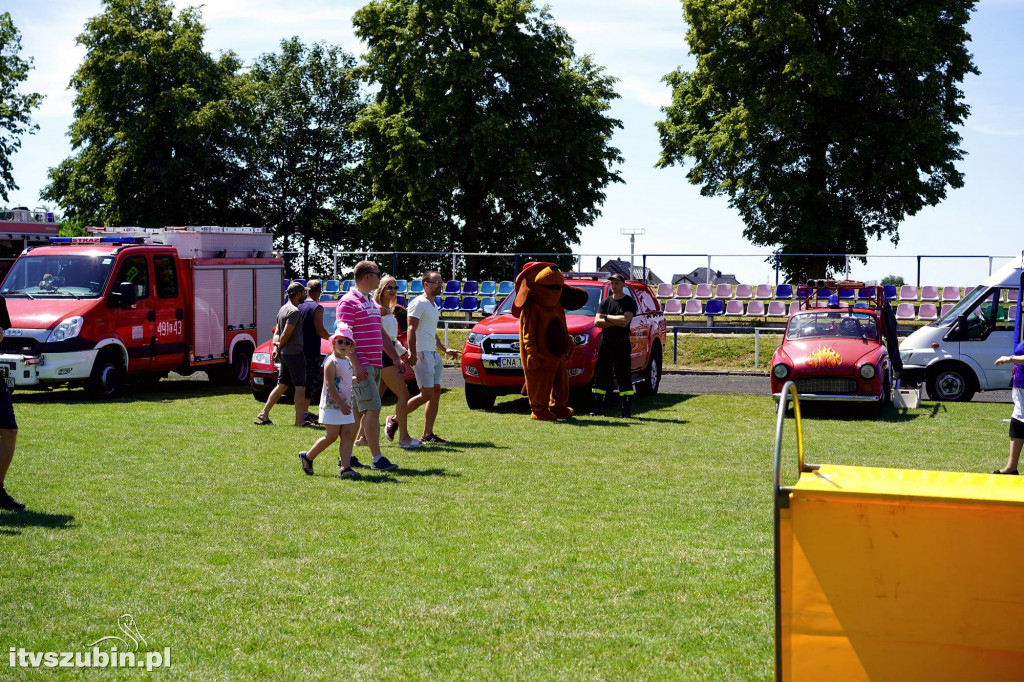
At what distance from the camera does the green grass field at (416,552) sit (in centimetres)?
506

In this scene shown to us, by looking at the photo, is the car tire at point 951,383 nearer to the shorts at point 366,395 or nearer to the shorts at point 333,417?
the shorts at point 366,395

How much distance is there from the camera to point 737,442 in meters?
12.2

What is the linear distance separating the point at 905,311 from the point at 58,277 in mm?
18870

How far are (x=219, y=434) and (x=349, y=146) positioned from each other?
4406 centimetres

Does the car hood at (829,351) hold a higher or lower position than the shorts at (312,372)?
higher

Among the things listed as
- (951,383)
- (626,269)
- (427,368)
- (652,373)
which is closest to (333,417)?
(427,368)

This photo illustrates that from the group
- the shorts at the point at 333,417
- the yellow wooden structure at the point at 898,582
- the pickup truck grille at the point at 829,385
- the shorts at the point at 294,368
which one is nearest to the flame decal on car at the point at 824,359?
the pickup truck grille at the point at 829,385

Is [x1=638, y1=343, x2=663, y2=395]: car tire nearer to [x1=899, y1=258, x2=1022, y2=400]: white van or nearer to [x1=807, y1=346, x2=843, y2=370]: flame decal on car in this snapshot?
[x1=807, y1=346, x2=843, y2=370]: flame decal on car

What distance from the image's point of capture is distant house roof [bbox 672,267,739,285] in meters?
28.5

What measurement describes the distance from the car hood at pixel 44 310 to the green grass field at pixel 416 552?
14.2 feet

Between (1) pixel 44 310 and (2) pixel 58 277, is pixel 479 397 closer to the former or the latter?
(1) pixel 44 310

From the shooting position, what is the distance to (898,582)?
13.3 feet

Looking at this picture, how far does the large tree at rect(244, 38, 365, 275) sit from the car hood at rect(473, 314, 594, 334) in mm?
36947

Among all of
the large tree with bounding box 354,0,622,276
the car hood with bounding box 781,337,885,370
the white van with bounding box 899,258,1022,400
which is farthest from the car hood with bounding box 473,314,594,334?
the large tree with bounding box 354,0,622,276
